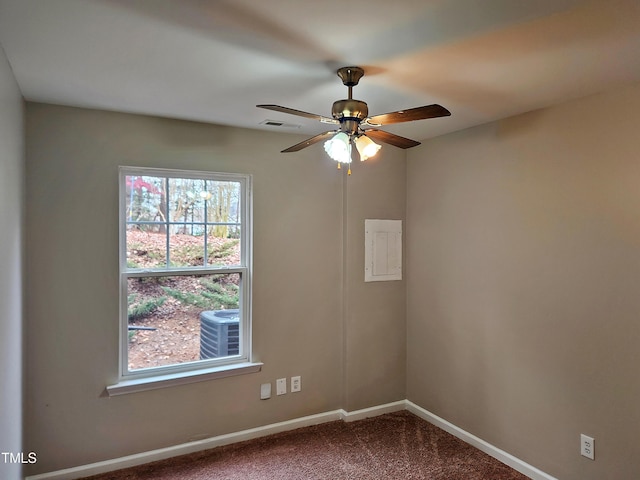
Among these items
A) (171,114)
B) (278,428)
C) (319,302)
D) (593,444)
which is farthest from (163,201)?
(593,444)

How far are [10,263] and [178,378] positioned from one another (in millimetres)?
1374

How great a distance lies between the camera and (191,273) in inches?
123

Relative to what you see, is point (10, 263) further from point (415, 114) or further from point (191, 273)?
point (415, 114)

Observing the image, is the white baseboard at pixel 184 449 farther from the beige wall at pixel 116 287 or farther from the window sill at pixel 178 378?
the window sill at pixel 178 378

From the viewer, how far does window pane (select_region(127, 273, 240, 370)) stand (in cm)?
301

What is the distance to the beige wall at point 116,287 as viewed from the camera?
2.68 meters

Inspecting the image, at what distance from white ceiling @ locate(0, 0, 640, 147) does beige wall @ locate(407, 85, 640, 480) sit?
1.27 feet

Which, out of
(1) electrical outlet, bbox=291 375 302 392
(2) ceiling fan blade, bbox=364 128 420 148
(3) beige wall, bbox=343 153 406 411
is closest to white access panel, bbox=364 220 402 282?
(3) beige wall, bbox=343 153 406 411

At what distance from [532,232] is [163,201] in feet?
8.44

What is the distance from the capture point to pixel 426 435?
338cm

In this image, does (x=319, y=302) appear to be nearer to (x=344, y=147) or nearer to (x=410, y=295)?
(x=410, y=295)

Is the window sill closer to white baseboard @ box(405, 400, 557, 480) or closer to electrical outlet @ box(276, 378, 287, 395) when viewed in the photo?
electrical outlet @ box(276, 378, 287, 395)

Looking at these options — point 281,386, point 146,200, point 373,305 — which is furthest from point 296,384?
point 146,200

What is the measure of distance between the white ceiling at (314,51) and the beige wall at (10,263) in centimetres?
21
